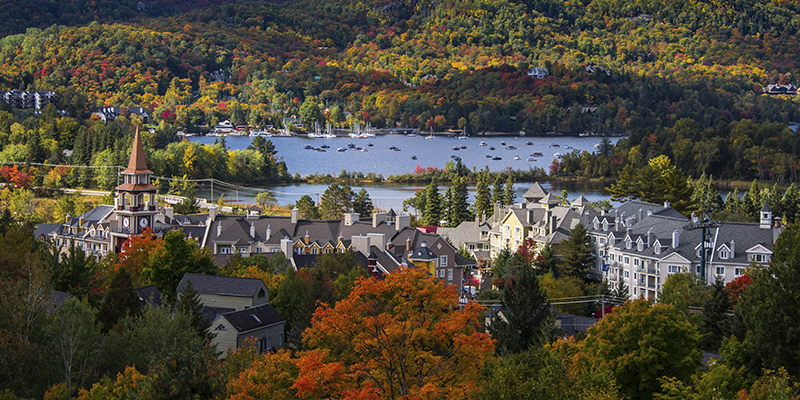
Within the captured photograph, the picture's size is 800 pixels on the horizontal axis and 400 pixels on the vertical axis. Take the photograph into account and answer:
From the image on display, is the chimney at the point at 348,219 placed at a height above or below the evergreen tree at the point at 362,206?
above

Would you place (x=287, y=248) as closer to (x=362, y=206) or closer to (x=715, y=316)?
(x=715, y=316)

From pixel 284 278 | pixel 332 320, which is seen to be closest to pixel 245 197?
pixel 284 278

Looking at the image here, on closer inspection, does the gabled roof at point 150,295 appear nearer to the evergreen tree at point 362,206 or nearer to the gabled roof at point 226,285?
the gabled roof at point 226,285

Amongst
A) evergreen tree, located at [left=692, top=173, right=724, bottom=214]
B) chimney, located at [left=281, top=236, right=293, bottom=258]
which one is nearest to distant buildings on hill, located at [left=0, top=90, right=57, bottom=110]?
evergreen tree, located at [left=692, top=173, right=724, bottom=214]

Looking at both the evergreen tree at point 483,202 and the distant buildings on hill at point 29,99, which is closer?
the evergreen tree at point 483,202

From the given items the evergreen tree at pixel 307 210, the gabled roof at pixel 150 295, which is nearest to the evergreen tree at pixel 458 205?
the evergreen tree at pixel 307 210
